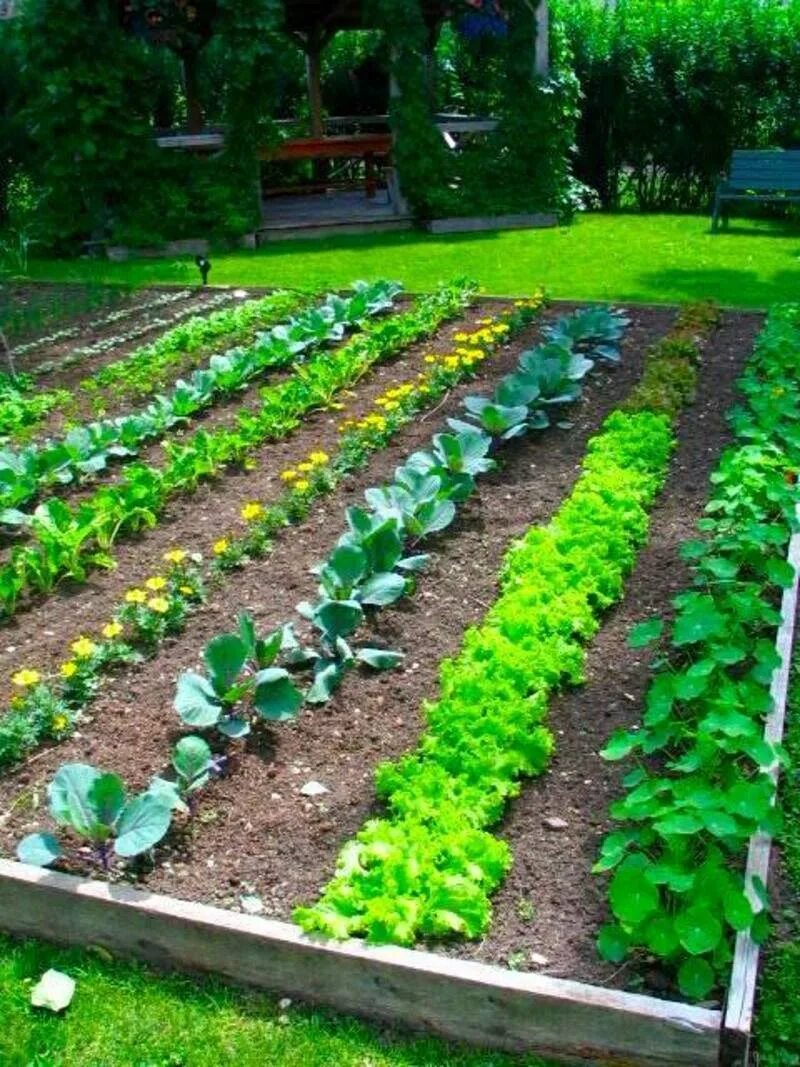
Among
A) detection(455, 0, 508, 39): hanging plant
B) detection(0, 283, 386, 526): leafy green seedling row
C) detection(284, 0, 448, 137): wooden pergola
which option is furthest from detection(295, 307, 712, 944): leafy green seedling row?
detection(284, 0, 448, 137): wooden pergola

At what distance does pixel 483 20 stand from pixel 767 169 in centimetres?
407

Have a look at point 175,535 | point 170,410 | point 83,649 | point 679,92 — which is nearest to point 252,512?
point 175,535

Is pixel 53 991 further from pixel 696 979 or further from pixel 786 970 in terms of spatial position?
pixel 786 970

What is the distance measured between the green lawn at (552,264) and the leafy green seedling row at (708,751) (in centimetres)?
514

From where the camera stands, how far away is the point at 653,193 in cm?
1725

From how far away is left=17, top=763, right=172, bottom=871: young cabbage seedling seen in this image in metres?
3.21

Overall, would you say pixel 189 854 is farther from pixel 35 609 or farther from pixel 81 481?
pixel 81 481

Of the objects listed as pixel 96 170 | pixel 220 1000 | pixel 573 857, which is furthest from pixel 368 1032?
pixel 96 170

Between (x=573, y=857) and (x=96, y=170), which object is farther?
(x=96, y=170)

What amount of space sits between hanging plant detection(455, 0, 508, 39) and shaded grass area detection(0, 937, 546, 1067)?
13805mm

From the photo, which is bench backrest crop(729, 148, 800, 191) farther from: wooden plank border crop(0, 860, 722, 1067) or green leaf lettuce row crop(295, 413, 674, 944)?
wooden plank border crop(0, 860, 722, 1067)

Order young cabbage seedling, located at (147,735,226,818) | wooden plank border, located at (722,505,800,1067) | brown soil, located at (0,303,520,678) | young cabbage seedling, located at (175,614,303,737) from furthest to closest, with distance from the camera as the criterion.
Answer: brown soil, located at (0,303,520,678) → young cabbage seedling, located at (175,614,303,737) → young cabbage seedling, located at (147,735,226,818) → wooden plank border, located at (722,505,800,1067)

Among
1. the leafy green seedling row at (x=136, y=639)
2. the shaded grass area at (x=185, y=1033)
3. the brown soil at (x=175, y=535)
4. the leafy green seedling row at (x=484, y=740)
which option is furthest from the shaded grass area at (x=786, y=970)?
the brown soil at (x=175, y=535)

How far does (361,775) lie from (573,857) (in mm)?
754
